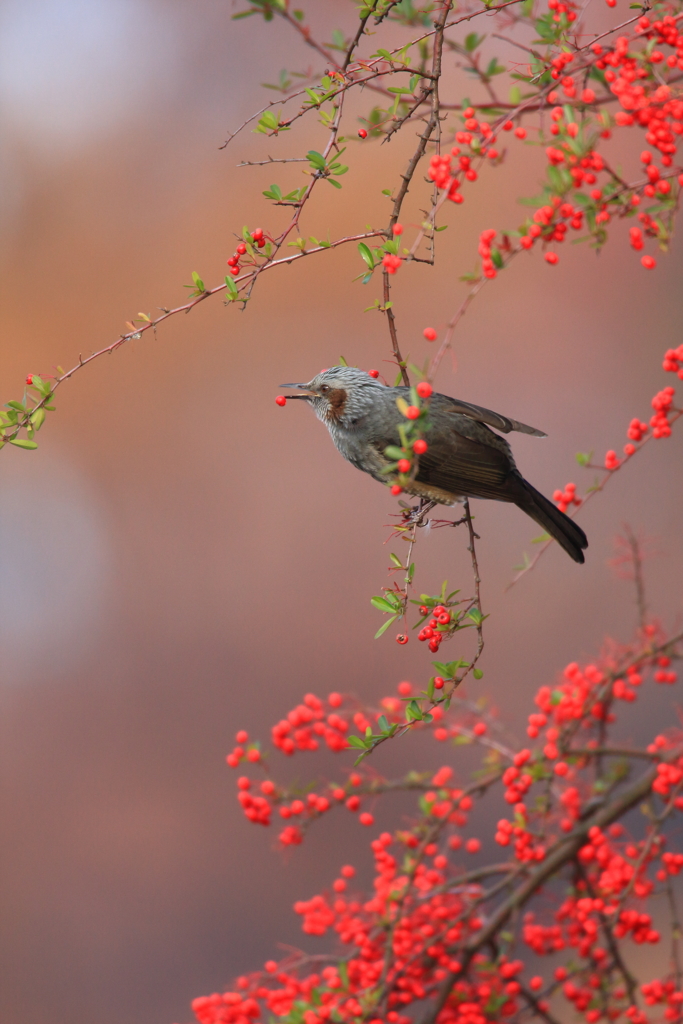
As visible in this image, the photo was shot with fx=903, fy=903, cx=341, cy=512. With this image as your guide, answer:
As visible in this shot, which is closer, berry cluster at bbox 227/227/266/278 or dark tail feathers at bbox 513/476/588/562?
berry cluster at bbox 227/227/266/278

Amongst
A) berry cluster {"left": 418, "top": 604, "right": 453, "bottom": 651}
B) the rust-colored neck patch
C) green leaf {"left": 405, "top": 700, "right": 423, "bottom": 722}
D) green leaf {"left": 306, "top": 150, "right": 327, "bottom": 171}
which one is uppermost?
the rust-colored neck patch

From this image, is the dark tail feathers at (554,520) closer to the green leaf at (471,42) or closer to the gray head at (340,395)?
the gray head at (340,395)

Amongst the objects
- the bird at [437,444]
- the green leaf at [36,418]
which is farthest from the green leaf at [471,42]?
the green leaf at [36,418]

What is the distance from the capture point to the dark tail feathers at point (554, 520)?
1188 millimetres

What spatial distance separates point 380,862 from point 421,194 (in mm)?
1513

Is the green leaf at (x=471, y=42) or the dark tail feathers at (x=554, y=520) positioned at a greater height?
the green leaf at (x=471, y=42)

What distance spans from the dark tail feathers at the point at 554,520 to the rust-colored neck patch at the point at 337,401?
26cm

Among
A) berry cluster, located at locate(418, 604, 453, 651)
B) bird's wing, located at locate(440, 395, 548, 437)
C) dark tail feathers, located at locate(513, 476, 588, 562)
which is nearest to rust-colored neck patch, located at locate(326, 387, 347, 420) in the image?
bird's wing, located at locate(440, 395, 548, 437)

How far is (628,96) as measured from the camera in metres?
0.76

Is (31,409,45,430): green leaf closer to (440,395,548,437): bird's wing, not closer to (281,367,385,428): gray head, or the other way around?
(281,367,385,428): gray head

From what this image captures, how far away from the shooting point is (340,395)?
3.90 ft

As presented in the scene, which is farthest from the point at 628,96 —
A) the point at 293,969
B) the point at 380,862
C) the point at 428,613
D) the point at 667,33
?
the point at 293,969

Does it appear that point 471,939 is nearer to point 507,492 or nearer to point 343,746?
point 343,746

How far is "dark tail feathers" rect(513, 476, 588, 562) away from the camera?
46.8 inches
